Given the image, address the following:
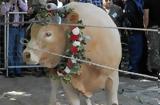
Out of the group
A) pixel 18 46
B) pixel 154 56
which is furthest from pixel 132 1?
pixel 18 46

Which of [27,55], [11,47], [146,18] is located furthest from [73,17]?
[11,47]

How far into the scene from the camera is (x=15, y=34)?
10391 millimetres

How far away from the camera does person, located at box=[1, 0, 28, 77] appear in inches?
402

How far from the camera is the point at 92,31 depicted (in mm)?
5215

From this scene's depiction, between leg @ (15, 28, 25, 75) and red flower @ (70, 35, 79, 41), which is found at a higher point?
red flower @ (70, 35, 79, 41)

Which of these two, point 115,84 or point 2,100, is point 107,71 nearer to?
point 115,84

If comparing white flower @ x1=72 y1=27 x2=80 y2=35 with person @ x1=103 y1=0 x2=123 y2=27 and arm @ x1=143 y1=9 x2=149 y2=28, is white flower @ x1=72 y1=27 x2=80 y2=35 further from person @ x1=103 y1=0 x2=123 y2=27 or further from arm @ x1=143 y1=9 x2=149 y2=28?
person @ x1=103 y1=0 x2=123 y2=27

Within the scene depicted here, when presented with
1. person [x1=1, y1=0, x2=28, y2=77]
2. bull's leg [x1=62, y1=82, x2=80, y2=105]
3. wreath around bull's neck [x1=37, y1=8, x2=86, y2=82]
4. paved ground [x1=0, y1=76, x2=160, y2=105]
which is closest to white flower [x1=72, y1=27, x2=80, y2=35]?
wreath around bull's neck [x1=37, y1=8, x2=86, y2=82]

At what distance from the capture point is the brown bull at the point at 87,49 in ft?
17.0

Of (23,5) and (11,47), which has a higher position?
(23,5)

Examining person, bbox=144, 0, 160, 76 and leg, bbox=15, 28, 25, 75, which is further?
leg, bbox=15, 28, 25, 75

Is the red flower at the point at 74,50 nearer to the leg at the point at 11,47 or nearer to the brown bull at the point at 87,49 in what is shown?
the brown bull at the point at 87,49

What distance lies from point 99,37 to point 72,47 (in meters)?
0.33

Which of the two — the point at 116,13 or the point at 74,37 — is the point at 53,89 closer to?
the point at 74,37
